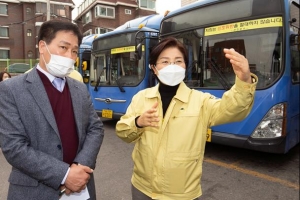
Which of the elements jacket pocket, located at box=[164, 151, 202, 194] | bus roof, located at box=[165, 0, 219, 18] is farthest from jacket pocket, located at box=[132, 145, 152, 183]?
bus roof, located at box=[165, 0, 219, 18]

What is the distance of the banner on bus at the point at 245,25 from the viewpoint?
3496mm

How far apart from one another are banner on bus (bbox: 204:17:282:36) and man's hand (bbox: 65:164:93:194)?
10.4ft

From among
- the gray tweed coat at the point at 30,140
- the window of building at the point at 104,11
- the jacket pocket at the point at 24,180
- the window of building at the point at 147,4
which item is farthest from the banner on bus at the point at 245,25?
the window of building at the point at 147,4

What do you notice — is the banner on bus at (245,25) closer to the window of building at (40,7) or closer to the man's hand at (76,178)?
the man's hand at (76,178)

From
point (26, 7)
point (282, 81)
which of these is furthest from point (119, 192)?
point (26, 7)

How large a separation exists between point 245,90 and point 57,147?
1.16 m

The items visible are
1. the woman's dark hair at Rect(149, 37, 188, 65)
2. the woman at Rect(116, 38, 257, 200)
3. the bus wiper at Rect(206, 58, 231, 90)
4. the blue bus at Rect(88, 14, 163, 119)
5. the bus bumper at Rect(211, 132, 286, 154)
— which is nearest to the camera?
the woman at Rect(116, 38, 257, 200)

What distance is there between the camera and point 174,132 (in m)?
1.65

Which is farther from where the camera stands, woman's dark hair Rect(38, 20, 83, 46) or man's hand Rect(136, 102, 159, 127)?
woman's dark hair Rect(38, 20, 83, 46)

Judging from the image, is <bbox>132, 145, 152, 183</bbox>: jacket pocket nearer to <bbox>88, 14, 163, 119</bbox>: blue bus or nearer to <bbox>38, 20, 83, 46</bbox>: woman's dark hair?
<bbox>38, 20, 83, 46</bbox>: woman's dark hair

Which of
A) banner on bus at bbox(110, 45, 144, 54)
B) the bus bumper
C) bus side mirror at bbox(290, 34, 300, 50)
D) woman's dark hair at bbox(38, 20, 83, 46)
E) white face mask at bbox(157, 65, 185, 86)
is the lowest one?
the bus bumper

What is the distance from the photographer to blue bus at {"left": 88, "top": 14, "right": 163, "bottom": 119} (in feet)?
18.5

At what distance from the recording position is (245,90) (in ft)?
4.86

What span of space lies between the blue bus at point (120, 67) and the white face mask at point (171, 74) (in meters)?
3.70
